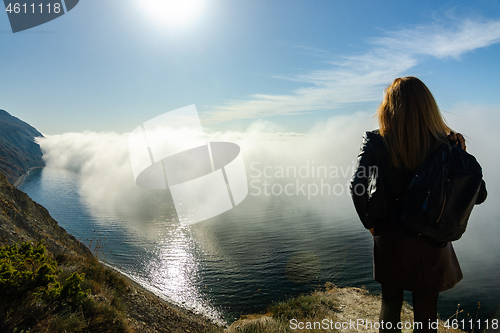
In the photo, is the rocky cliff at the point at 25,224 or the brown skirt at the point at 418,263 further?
the rocky cliff at the point at 25,224

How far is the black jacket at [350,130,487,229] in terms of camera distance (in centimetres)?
220

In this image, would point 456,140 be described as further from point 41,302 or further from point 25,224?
point 25,224

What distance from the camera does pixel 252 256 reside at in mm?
24109

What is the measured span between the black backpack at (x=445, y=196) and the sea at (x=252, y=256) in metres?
9.76

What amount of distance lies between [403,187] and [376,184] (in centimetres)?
29

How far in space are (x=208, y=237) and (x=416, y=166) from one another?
31.3 meters

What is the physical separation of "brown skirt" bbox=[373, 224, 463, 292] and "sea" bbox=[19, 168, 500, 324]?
30.5 ft

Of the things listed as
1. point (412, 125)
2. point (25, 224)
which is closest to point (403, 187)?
point (412, 125)

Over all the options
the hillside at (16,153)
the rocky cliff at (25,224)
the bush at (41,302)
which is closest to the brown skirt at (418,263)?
the bush at (41,302)

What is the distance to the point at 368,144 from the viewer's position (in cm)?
229

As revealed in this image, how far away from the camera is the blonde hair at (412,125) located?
6.95 ft

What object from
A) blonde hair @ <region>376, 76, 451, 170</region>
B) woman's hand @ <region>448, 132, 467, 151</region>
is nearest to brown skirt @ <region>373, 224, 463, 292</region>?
blonde hair @ <region>376, 76, 451, 170</region>

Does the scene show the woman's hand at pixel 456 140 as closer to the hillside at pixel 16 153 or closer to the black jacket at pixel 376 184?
the black jacket at pixel 376 184

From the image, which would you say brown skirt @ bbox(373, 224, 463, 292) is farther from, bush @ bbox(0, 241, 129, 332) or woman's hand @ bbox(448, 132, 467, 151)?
bush @ bbox(0, 241, 129, 332)
